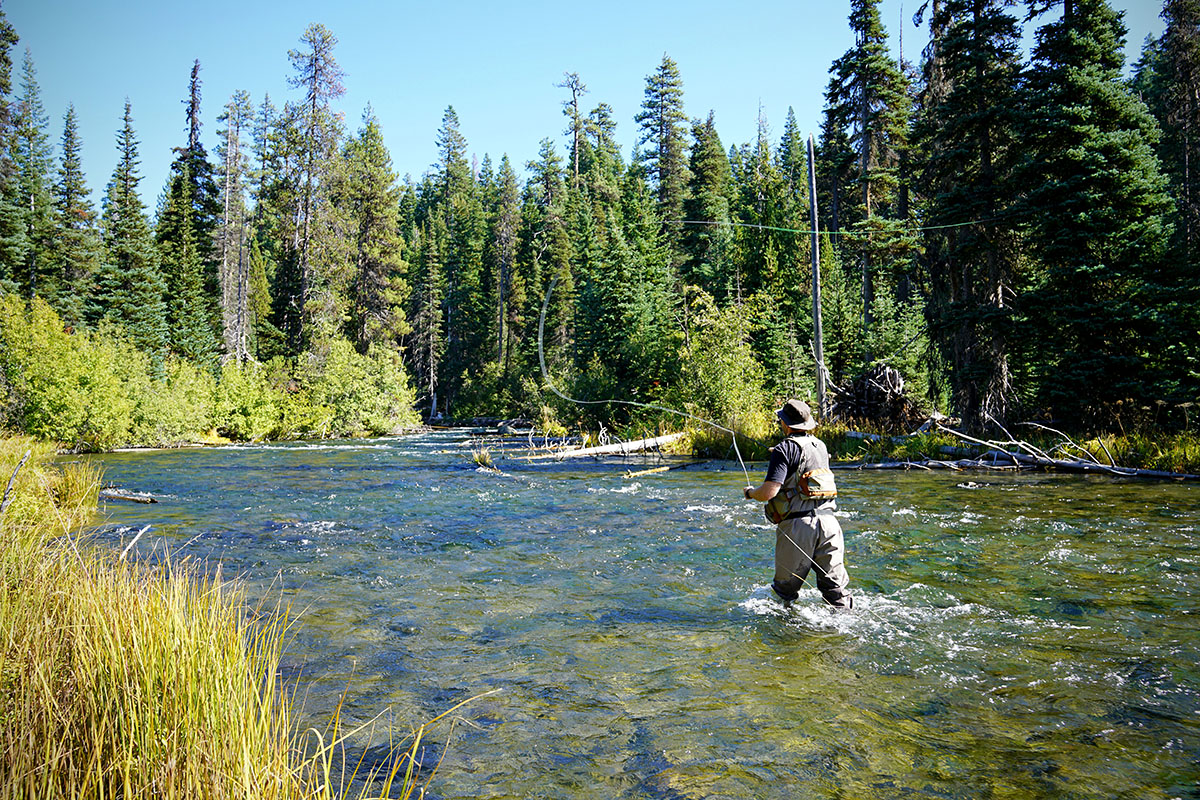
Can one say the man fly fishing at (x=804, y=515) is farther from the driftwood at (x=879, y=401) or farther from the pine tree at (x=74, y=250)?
the pine tree at (x=74, y=250)

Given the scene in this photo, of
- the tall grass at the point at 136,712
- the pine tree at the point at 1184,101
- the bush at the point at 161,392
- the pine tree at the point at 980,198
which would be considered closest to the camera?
the tall grass at the point at 136,712

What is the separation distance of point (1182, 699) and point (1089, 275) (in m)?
16.4

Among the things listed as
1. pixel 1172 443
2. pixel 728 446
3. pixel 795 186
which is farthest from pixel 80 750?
pixel 795 186

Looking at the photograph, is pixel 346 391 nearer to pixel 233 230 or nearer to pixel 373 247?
pixel 373 247

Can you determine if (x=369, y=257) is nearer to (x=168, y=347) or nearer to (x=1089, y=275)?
(x=168, y=347)

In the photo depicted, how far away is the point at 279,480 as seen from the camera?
1850cm

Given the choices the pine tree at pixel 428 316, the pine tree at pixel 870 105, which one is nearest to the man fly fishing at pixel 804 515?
the pine tree at pixel 870 105

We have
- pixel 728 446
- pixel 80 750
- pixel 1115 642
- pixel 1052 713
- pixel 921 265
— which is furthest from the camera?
pixel 921 265

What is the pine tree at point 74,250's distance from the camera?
40750mm

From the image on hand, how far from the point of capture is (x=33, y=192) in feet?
160

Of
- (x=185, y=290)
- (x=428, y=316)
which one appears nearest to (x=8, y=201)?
(x=185, y=290)

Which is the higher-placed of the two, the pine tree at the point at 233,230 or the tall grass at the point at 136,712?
the pine tree at the point at 233,230

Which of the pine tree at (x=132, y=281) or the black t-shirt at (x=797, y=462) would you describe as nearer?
the black t-shirt at (x=797, y=462)

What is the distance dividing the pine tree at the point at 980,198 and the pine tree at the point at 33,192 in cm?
4287
